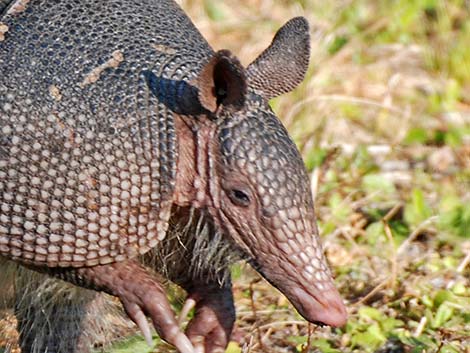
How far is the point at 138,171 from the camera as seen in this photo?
3793mm

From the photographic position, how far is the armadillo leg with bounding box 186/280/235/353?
4125mm

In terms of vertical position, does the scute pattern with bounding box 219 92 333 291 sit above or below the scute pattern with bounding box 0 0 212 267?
below

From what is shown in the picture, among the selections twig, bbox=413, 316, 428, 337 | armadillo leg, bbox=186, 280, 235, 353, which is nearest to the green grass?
twig, bbox=413, 316, 428, 337

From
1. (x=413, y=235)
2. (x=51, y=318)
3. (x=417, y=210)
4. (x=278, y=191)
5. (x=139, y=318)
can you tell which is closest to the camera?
(x=278, y=191)

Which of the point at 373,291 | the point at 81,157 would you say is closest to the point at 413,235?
the point at 373,291

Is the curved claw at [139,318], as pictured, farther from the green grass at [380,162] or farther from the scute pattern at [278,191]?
the green grass at [380,162]

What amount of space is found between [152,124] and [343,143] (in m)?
3.73

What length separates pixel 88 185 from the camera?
150 inches

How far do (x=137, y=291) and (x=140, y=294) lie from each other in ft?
0.05

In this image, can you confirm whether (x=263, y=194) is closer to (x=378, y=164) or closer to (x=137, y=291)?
(x=137, y=291)

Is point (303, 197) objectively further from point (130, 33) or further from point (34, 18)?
point (34, 18)

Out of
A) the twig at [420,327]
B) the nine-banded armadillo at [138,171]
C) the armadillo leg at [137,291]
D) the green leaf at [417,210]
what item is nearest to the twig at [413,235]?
the green leaf at [417,210]

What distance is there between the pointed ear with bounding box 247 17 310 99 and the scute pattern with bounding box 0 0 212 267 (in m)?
0.31

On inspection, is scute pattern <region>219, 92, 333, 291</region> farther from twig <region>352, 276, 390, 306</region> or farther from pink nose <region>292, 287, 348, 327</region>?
twig <region>352, 276, 390, 306</region>
